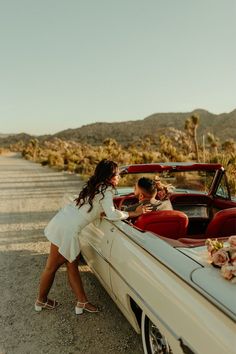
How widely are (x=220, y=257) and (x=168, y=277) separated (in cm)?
36

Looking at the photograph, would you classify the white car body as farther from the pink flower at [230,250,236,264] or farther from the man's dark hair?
the man's dark hair

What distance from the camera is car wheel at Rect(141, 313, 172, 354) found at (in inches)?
118

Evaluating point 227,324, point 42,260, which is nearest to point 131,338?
point 227,324

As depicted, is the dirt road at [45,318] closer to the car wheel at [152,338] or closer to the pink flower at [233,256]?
the car wheel at [152,338]

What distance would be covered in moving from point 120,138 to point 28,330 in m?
83.5

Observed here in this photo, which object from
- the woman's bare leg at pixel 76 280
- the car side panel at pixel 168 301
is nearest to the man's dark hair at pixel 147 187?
the car side panel at pixel 168 301

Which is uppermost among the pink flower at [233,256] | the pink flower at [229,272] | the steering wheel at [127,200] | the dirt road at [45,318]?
the pink flower at [233,256]

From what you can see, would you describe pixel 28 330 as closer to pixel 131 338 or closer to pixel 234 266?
pixel 131 338

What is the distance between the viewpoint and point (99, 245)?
156 inches

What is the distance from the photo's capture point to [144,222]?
359 centimetres

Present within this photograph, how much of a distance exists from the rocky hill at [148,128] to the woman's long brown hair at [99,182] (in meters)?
73.4

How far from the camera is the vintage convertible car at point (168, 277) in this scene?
212 cm

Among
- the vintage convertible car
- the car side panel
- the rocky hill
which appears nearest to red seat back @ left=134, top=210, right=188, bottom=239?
the vintage convertible car

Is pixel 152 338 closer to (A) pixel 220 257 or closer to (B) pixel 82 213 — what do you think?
(A) pixel 220 257
